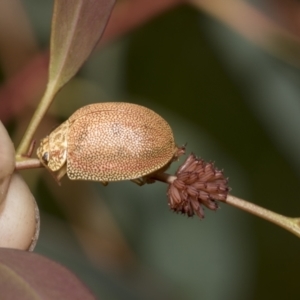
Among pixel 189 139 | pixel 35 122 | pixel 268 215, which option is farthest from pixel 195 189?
pixel 189 139

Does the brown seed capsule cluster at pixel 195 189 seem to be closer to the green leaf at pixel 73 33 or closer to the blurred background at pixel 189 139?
the green leaf at pixel 73 33

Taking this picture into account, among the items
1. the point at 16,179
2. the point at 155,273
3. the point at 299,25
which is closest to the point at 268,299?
the point at 155,273

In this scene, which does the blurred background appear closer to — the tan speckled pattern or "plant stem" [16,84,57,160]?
"plant stem" [16,84,57,160]

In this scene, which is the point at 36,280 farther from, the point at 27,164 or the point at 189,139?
the point at 189,139

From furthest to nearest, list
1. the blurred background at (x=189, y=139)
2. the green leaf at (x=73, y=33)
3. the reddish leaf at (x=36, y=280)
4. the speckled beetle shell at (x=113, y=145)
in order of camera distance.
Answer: the blurred background at (x=189, y=139) < the green leaf at (x=73, y=33) < the speckled beetle shell at (x=113, y=145) < the reddish leaf at (x=36, y=280)

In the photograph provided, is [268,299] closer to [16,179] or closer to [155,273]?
[155,273]

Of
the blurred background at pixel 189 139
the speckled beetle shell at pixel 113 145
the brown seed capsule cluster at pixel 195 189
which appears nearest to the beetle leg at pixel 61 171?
the speckled beetle shell at pixel 113 145
